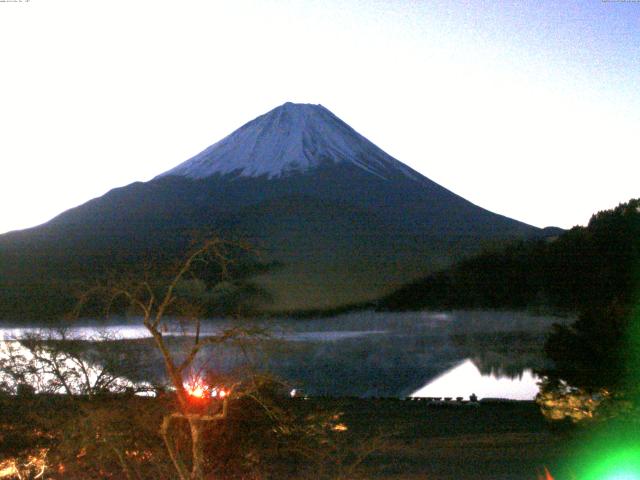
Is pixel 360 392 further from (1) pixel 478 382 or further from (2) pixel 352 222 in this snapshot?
(2) pixel 352 222

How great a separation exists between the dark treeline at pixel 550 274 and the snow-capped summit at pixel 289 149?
23.9 m

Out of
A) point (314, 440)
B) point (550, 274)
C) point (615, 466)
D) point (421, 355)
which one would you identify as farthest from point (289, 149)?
point (615, 466)

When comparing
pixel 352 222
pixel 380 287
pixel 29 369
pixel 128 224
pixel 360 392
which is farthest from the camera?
pixel 352 222

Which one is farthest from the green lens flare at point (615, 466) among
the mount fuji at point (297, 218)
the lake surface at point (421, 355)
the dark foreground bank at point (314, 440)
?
the mount fuji at point (297, 218)

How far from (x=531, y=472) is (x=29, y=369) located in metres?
6.26

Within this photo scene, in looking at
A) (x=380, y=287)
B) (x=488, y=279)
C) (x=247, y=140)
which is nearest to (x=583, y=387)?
(x=488, y=279)

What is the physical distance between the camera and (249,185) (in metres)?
51.6

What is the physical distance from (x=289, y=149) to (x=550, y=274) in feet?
119

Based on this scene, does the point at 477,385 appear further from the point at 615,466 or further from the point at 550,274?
the point at 615,466

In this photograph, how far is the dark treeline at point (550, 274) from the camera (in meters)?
17.9

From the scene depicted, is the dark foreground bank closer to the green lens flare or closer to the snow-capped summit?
the green lens flare

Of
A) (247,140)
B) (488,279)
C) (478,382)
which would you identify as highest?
(247,140)

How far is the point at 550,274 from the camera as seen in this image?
23828 mm

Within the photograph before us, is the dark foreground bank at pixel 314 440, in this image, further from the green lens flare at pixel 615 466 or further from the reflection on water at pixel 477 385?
the reflection on water at pixel 477 385
